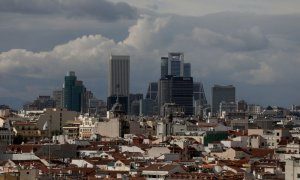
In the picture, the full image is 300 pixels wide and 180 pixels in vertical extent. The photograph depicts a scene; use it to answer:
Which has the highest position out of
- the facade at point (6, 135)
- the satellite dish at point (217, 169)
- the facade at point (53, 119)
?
the facade at point (53, 119)

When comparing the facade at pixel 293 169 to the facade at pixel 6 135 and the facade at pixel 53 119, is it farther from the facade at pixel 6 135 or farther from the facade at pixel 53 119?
the facade at pixel 53 119

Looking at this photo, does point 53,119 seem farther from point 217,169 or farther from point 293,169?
point 293,169

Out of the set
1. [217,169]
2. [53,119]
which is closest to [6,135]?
[53,119]

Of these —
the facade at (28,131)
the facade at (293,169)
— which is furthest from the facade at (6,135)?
the facade at (293,169)

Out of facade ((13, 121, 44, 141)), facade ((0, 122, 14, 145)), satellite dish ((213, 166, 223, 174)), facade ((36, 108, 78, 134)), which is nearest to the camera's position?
satellite dish ((213, 166, 223, 174))

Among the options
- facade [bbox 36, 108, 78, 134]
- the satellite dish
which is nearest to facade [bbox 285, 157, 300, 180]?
the satellite dish

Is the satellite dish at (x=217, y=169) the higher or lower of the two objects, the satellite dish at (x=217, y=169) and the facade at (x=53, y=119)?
the lower

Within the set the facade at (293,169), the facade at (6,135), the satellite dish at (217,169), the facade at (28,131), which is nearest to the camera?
the facade at (293,169)

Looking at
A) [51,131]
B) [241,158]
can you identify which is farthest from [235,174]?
[51,131]

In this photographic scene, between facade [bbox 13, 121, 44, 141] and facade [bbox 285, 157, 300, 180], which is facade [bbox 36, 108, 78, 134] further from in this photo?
facade [bbox 285, 157, 300, 180]

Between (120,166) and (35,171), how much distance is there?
18.9 metres

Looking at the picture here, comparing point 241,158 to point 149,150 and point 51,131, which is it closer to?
point 149,150

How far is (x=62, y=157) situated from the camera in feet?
377

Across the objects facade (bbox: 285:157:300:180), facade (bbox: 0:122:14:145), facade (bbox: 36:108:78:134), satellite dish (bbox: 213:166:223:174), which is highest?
facade (bbox: 36:108:78:134)
